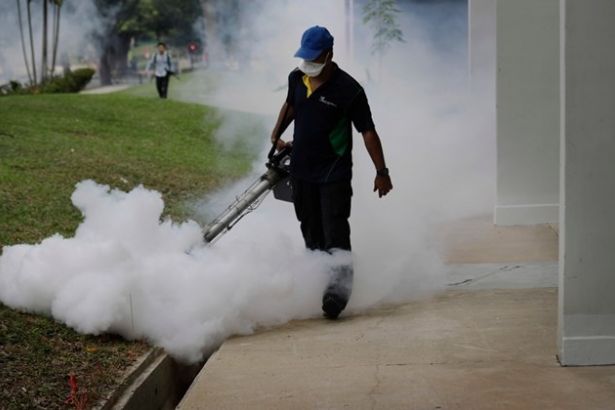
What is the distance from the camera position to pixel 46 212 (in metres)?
10.6

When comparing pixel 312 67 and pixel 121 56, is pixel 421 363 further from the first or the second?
pixel 121 56

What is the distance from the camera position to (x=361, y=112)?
24.3ft

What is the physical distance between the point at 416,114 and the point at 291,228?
4860 millimetres

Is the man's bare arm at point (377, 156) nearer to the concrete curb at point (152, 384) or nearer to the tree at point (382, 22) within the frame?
the concrete curb at point (152, 384)

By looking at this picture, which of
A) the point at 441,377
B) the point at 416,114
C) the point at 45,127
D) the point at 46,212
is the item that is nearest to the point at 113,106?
the point at 45,127

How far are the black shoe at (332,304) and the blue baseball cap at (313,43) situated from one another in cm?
149

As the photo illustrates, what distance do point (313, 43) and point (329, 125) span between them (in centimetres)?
52

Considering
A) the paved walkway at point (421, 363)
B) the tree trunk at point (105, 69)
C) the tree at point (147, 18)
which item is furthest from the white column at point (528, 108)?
the tree trunk at point (105, 69)

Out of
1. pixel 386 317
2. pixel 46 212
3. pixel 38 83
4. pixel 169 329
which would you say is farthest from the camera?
pixel 38 83

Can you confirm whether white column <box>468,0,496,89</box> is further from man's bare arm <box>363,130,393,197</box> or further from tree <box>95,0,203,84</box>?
man's bare arm <box>363,130,393,197</box>

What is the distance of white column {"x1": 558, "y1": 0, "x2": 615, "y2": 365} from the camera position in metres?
6.09

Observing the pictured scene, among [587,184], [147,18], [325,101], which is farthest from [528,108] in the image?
[147,18]

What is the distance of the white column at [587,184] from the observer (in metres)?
6.09

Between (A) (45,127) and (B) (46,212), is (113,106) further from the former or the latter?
(B) (46,212)
